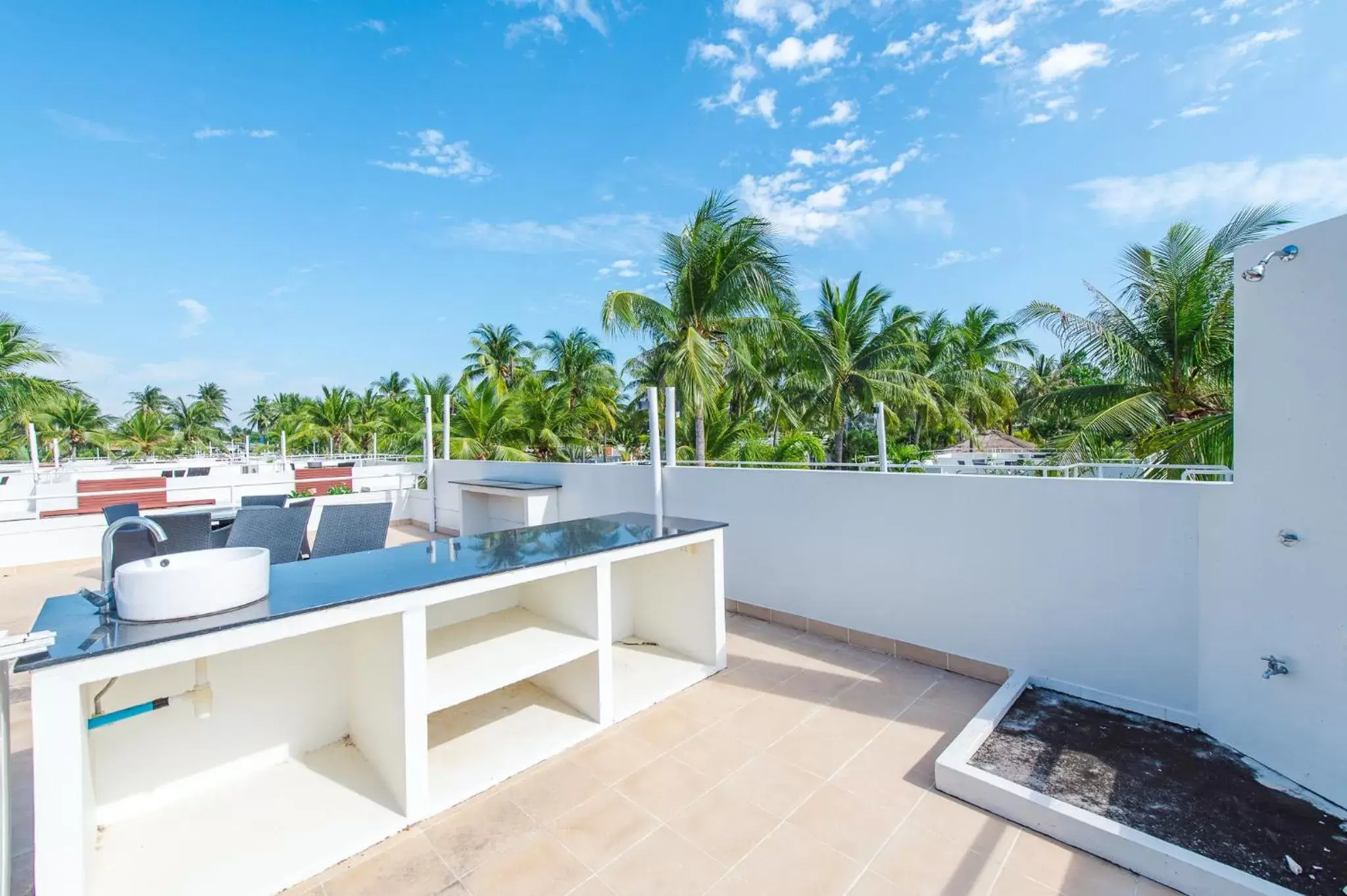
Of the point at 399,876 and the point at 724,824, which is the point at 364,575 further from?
the point at 724,824

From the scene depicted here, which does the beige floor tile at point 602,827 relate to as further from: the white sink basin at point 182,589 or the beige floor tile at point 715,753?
the white sink basin at point 182,589

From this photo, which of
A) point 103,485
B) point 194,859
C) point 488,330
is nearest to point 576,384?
point 488,330

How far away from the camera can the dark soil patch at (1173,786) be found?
1.95m

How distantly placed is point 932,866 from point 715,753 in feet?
3.82

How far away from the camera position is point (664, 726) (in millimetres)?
3195

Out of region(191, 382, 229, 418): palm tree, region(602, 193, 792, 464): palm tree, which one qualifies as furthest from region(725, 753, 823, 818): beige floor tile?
region(191, 382, 229, 418): palm tree

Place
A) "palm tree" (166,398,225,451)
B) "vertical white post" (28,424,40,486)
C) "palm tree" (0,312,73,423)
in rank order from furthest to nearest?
"palm tree" (166,398,225,451) → "palm tree" (0,312,73,423) → "vertical white post" (28,424,40,486)

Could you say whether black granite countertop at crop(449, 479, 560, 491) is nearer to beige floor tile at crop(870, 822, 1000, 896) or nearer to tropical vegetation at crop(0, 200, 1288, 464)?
tropical vegetation at crop(0, 200, 1288, 464)

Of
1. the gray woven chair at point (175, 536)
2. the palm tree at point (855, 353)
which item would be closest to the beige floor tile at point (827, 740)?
the gray woven chair at point (175, 536)

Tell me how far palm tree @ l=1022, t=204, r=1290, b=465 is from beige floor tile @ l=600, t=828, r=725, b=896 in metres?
7.24

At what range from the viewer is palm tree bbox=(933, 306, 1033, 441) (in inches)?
803

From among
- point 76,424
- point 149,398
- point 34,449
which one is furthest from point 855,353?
point 149,398

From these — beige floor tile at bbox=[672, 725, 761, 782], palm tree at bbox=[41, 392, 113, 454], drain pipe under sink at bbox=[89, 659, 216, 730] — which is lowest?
beige floor tile at bbox=[672, 725, 761, 782]

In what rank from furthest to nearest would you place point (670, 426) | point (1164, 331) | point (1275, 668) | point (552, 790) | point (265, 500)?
point (1164, 331) < point (265, 500) < point (670, 426) < point (552, 790) < point (1275, 668)
